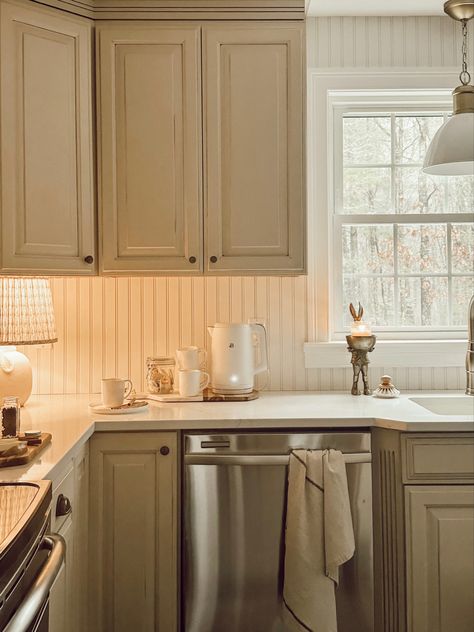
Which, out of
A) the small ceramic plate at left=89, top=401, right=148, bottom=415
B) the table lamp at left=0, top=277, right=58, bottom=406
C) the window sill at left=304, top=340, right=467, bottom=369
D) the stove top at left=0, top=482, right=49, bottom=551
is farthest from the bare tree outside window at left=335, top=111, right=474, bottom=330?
the stove top at left=0, top=482, right=49, bottom=551

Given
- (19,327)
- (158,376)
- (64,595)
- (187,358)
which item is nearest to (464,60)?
(187,358)

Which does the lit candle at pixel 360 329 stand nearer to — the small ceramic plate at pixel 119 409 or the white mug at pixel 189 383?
the white mug at pixel 189 383

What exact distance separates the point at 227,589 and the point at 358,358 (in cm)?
99

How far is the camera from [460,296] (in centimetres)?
285

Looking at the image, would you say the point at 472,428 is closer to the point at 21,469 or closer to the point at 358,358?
the point at 358,358

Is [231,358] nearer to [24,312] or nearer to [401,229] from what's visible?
[24,312]

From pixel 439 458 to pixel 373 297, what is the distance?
Result: 0.94m

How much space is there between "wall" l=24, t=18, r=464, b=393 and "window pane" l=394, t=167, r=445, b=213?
0.46m

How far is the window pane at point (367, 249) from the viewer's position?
2.86 m

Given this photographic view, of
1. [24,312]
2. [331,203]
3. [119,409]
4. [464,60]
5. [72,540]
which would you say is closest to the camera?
[72,540]

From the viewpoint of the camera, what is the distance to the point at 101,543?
6.98 feet

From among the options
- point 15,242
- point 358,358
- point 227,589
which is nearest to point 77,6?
point 15,242

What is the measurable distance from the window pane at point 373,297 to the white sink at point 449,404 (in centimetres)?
42

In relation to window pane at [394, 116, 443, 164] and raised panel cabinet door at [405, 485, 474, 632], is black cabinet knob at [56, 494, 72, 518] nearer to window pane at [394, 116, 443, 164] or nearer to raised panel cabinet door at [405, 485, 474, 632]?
raised panel cabinet door at [405, 485, 474, 632]
